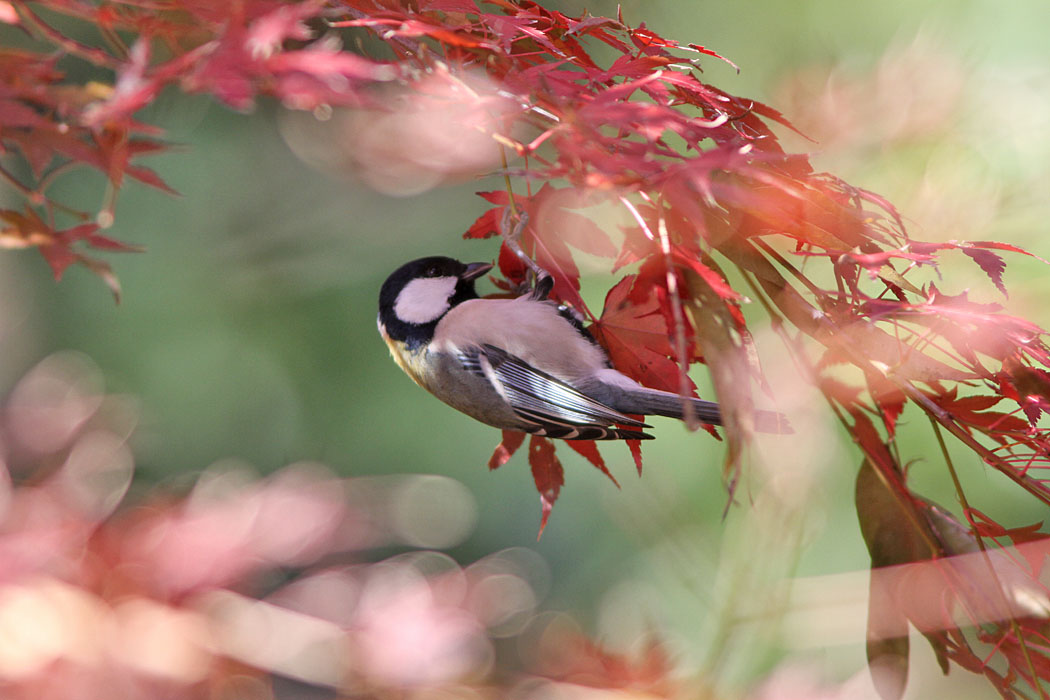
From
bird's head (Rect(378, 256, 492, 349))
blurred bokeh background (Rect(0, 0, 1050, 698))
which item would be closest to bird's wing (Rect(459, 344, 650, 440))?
bird's head (Rect(378, 256, 492, 349))

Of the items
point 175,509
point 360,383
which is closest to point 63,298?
point 360,383

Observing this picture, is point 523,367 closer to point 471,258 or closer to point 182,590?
point 182,590

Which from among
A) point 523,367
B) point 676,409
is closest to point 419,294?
point 523,367

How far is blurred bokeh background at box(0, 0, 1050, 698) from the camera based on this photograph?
7.37ft

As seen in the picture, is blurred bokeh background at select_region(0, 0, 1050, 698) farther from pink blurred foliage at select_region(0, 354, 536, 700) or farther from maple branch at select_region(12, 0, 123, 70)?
maple branch at select_region(12, 0, 123, 70)

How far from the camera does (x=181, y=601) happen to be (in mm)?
1598

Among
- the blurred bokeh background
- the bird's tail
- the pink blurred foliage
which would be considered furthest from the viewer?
the blurred bokeh background

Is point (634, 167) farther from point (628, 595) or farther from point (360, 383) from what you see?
point (360, 383)

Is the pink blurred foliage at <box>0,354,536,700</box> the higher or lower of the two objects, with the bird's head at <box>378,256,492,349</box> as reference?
lower

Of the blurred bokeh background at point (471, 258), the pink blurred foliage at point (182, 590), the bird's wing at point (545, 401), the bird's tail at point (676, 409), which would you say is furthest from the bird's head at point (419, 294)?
the blurred bokeh background at point (471, 258)

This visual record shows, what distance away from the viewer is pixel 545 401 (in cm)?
93

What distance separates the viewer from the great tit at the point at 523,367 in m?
0.89

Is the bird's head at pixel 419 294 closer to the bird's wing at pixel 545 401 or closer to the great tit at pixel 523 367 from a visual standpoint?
the great tit at pixel 523 367

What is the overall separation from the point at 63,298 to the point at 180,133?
76 centimetres
